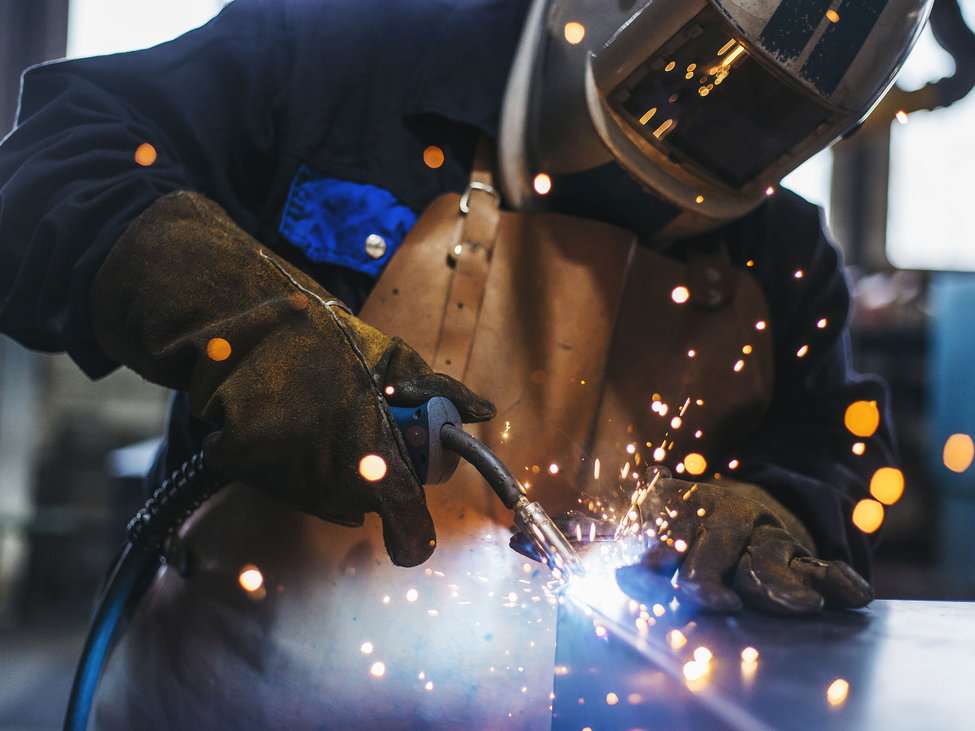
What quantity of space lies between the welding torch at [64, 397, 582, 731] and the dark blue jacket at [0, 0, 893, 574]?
0.13 meters

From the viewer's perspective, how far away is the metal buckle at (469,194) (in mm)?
772

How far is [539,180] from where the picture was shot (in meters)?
0.79

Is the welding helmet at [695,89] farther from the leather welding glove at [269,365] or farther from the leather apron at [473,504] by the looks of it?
the leather welding glove at [269,365]

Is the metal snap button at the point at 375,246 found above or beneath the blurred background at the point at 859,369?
above

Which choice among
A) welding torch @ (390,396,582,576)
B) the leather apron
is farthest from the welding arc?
the leather apron

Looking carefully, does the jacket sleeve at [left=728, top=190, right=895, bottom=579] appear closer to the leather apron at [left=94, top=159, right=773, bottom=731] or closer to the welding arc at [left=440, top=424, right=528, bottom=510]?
the leather apron at [left=94, top=159, right=773, bottom=731]

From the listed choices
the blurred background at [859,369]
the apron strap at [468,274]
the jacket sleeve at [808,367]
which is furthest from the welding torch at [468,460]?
the blurred background at [859,369]

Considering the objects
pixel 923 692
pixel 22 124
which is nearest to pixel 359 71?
pixel 22 124

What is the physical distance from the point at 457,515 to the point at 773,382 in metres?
0.55

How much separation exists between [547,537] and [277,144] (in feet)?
1.71

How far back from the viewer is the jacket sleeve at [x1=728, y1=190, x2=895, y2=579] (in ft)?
3.01

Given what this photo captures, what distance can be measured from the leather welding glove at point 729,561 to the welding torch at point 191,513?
0.36ft

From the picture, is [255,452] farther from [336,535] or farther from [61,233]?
[61,233]

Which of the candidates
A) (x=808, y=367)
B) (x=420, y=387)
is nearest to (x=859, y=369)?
(x=808, y=367)
